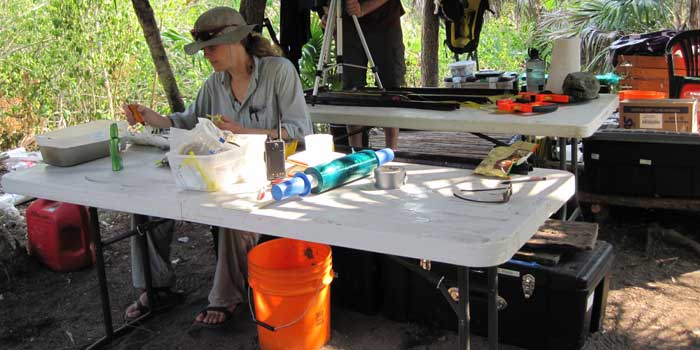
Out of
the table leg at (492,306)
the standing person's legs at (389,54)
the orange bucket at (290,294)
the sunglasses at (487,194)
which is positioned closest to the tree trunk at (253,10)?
the standing person's legs at (389,54)

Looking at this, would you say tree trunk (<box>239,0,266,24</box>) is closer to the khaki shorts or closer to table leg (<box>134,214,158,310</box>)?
the khaki shorts

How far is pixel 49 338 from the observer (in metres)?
3.08

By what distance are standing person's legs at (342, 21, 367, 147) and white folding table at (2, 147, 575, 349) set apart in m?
2.22

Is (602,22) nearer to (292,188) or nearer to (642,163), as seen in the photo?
(642,163)

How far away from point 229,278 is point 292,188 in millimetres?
1224

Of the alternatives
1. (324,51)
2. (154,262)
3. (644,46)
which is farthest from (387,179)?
(644,46)

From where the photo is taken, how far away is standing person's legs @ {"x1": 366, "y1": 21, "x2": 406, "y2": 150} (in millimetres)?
4543

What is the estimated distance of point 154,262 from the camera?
3.18m

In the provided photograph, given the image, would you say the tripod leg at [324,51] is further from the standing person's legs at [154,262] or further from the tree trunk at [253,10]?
the standing person's legs at [154,262]

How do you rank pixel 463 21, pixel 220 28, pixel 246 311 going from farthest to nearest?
pixel 463 21 → pixel 246 311 → pixel 220 28

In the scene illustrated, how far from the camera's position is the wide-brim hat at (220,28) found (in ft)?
9.11

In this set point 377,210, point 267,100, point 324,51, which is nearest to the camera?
point 377,210

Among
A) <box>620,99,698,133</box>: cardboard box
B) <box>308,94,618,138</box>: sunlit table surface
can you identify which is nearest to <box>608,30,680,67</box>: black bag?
<box>620,99,698,133</box>: cardboard box

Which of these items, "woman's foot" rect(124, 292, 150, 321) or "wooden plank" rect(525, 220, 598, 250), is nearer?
"wooden plank" rect(525, 220, 598, 250)
